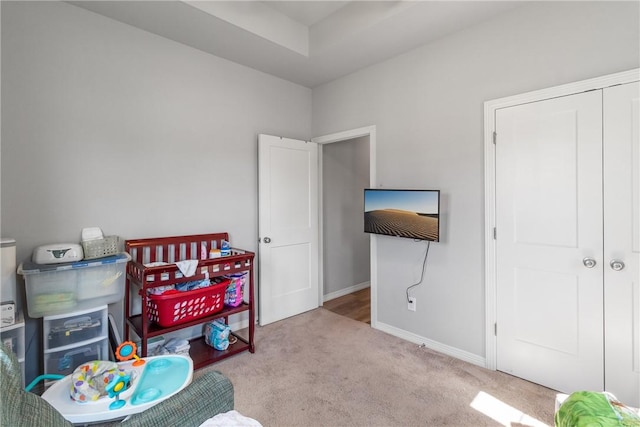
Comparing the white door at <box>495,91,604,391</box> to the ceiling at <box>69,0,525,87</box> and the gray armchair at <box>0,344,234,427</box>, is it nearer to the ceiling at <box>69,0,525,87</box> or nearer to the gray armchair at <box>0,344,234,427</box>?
the ceiling at <box>69,0,525,87</box>

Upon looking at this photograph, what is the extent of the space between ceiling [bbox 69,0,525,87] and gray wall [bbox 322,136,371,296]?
1310mm

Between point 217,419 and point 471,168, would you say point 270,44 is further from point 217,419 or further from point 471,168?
point 217,419

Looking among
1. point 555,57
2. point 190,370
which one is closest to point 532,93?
point 555,57

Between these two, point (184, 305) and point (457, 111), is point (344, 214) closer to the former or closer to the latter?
point (457, 111)

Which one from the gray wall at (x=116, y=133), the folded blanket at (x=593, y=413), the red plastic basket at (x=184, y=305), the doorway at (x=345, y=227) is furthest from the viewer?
the doorway at (x=345, y=227)

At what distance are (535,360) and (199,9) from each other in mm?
3478

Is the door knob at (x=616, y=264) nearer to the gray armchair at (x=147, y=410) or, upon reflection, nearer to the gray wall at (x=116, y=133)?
the gray armchair at (x=147, y=410)

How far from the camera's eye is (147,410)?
1077 millimetres

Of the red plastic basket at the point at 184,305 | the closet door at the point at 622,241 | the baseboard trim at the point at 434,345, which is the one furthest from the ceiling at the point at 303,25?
the baseboard trim at the point at 434,345

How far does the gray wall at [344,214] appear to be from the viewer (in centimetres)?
405

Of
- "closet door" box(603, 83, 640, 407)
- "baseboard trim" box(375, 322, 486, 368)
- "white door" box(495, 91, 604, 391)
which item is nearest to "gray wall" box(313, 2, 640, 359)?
"baseboard trim" box(375, 322, 486, 368)

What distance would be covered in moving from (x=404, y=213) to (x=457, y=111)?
3.10 ft

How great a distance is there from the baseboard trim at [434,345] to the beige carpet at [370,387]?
66mm

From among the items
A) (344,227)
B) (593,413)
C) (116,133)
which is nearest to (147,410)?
(593,413)
